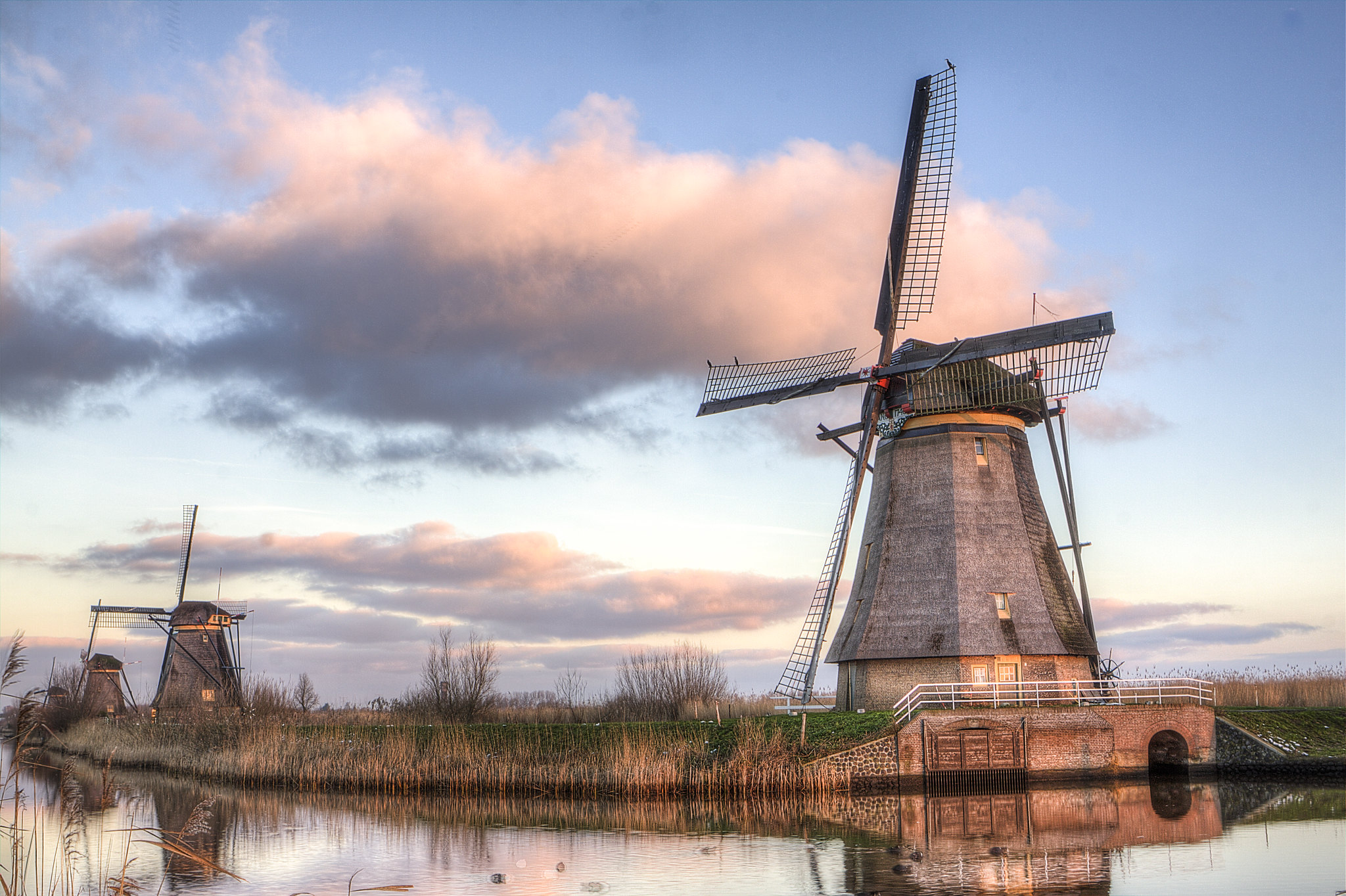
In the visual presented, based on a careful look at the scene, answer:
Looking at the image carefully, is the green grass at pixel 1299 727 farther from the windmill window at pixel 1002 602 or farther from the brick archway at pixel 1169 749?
the windmill window at pixel 1002 602

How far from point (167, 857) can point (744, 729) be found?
1103cm

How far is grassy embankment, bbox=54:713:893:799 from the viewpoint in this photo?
72.8 feet

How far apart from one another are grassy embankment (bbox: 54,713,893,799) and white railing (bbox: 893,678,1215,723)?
4.10 ft

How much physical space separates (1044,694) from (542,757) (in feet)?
38.1

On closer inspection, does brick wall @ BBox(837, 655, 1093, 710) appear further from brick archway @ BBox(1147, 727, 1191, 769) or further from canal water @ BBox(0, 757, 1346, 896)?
canal water @ BBox(0, 757, 1346, 896)

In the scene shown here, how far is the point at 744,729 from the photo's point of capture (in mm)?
22781

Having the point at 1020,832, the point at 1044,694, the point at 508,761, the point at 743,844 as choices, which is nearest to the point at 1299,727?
the point at 1044,694

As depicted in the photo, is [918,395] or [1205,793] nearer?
[1205,793]

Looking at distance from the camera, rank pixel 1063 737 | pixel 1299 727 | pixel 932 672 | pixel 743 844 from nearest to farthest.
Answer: pixel 743 844 < pixel 1063 737 < pixel 932 672 < pixel 1299 727

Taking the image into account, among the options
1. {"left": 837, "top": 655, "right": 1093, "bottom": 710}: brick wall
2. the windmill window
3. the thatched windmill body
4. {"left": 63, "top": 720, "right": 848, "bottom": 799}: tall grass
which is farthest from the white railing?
the thatched windmill body

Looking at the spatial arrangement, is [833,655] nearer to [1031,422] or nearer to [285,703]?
[1031,422]

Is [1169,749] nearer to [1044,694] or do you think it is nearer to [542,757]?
[1044,694]

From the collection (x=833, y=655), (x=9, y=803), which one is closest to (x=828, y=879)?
(x=833, y=655)

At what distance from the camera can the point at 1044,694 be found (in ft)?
82.6
